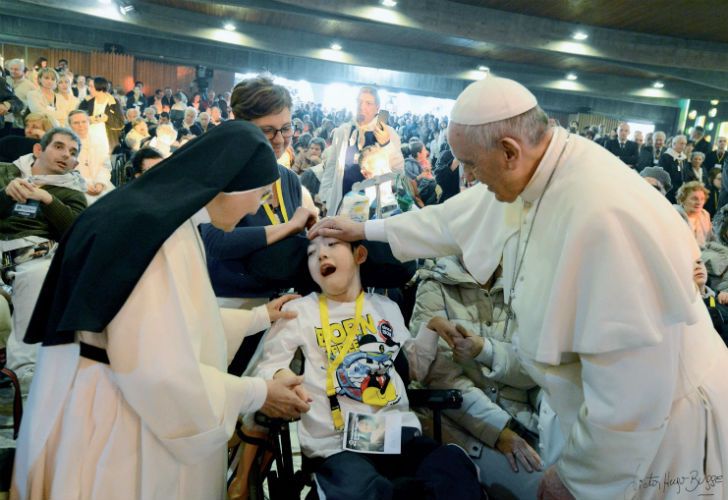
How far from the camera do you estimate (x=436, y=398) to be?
2621mm

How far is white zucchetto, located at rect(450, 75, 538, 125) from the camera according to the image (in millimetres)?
1923

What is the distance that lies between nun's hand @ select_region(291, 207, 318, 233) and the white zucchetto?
1.01 m

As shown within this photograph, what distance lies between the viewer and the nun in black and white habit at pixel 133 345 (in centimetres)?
160

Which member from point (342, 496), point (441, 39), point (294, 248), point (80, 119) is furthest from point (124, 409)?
point (441, 39)

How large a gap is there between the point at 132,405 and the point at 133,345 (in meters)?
0.21

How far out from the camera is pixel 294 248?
2734 mm

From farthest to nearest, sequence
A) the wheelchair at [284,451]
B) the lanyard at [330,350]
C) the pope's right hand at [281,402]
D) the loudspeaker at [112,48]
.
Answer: the loudspeaker at [112,48]
the lanyard at [330,350]
the wheelchair at [284,451]
the pope's right hand at [281,402]

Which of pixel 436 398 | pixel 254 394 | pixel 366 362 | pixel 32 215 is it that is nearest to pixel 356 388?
pixel 366 362

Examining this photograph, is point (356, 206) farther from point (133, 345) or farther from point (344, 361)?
point (133, 345)

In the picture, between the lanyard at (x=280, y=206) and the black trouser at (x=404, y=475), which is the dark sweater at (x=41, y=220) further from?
the black trouser at (x=404, y=475)

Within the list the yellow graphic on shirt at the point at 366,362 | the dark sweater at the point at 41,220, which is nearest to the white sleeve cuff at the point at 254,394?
the yellow graphic on shirt at the point at 366,362

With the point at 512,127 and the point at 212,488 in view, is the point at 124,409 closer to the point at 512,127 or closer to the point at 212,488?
the point at 212,488

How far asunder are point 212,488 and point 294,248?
1153 mm

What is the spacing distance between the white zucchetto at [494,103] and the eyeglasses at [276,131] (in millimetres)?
1070
